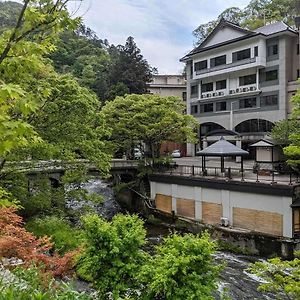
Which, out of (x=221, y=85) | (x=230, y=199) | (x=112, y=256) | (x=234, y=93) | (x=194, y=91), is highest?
(x=221, y=85)

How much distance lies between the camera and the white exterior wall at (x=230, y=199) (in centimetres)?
1733

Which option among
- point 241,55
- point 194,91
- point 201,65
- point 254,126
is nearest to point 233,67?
point 241,55

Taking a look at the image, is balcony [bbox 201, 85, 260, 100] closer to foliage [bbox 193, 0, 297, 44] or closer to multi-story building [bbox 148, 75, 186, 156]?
multi-story building [bbox 148, 75, 186, 156]

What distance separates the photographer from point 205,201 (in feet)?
71.0

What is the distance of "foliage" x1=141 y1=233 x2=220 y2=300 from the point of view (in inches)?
244

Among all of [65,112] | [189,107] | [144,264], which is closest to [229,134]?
[189,107]

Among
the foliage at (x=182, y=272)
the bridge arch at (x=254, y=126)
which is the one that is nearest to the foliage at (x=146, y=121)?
the bridge arch at (x=254, y=126)

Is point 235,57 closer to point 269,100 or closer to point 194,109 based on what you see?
point 269,100

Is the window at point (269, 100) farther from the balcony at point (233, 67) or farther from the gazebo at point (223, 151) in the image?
the gazebo at point (223, 151)

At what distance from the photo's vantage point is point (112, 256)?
6883 millimetres

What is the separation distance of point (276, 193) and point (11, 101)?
1634 cm

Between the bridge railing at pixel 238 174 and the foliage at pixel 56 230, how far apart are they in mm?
9935

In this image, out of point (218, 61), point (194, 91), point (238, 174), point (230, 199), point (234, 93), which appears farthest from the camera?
point (194, 91)

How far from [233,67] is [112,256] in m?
31.3
